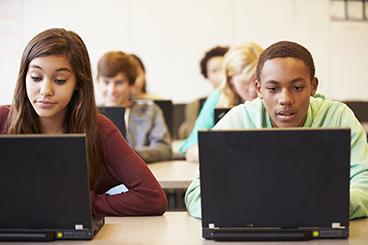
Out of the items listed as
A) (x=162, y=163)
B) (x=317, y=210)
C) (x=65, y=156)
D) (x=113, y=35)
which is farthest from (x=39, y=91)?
(x=113, y=35)

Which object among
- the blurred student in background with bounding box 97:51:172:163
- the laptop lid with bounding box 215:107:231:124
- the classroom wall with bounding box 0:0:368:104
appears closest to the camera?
the laptop lid with bounding box 215:107:231:124

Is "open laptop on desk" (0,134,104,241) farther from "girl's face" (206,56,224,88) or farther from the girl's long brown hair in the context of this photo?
"girl's face" (206,56,224,88)

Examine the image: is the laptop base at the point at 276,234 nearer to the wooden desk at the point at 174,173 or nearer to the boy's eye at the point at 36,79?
the boy's eye at the point at 36,79

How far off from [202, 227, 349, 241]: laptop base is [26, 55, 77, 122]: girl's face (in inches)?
23.6

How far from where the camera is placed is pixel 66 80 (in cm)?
127

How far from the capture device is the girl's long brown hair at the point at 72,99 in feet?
4.18

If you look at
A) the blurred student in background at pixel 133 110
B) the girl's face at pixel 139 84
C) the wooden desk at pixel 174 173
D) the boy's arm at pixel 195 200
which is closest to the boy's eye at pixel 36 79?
the boy's arm at pixel 195 200

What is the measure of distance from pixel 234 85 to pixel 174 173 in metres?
0.73

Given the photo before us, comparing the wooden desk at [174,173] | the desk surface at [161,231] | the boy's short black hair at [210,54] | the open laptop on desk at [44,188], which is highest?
the boy's short black hair at [210,54]

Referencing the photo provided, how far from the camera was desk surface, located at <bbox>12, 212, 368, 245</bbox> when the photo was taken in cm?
101

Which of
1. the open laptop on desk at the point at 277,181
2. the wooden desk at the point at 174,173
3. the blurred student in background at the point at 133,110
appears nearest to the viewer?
the open laptop on desk at the point at 277,181

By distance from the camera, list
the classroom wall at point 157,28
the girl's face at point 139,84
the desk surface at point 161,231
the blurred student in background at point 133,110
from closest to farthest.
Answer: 1. the desk surface at point 161,231
2. the blurred student in background at point 133,110
3. the girl's face at point 139,84
4. the classroom wall at point 157,28

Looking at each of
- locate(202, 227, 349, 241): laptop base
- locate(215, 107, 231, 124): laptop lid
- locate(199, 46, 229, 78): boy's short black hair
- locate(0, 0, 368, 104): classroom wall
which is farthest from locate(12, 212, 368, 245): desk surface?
locate(0, 0, 368, 104): classroom wall

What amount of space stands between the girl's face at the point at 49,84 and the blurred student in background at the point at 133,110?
1283mm
